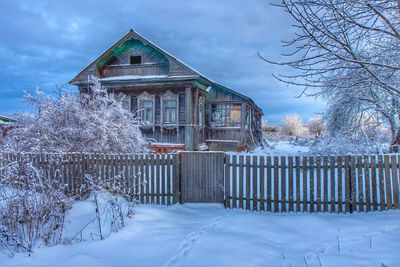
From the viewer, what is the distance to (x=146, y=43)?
18.6m

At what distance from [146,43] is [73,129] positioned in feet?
33.4

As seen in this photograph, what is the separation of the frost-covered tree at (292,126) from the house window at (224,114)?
42738 mm

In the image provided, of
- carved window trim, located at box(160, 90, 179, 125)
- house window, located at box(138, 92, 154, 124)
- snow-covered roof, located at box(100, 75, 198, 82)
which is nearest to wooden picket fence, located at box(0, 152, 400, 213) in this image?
snow-covered roof, located at box(100, 75, 198, 82)

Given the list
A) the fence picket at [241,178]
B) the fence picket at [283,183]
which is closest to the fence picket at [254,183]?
the fence picket at [241,178]

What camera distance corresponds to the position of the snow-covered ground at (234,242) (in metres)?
4.44

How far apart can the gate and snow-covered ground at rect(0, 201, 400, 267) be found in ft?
3.09

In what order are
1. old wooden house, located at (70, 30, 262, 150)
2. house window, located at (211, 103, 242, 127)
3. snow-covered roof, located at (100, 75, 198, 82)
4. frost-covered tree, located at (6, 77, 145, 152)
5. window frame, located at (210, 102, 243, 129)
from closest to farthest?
frost-covered tree, located at (6, 77, 145, 152)
snow-covered roof, located at (100, 75, 198, 82)
old wooden house, located at (70, 30, 262, 150)
window frame, located at (210, 102, 243, 129)
house window, located at (211, 103, 242, 127)

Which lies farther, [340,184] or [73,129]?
[73,129]

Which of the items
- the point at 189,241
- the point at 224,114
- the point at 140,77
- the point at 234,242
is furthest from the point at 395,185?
the point at 224,114

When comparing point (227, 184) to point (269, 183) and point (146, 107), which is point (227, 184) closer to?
point (269, 183)

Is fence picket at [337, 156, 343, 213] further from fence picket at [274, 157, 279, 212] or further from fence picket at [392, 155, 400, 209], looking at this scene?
fence picket at [274, 157, 279, 212]

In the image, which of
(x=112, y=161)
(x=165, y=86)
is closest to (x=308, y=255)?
(x=112, y=161)

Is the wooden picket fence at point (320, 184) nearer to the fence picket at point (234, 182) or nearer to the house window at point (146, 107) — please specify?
the fence picket at point (234, 182)

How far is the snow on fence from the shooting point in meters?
8.40
